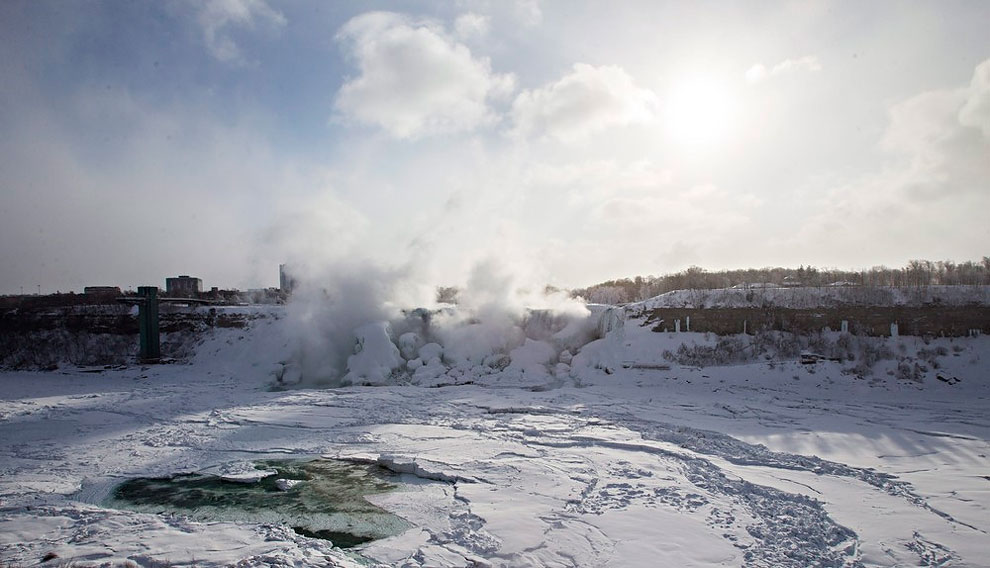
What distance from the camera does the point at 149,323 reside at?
22.1 metres

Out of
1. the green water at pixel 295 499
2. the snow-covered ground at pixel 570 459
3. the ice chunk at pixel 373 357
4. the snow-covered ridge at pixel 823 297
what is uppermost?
the snow-covered ridge at pixel 823 297

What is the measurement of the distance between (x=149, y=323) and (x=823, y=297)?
27.1m

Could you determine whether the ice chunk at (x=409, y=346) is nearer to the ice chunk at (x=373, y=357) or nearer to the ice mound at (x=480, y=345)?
the ice mound at (x=480, y=345)

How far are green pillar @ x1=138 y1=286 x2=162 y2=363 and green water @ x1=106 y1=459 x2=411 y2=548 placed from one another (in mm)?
15828

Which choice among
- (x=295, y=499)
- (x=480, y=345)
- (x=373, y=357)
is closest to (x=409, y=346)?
(x=373, y=357)

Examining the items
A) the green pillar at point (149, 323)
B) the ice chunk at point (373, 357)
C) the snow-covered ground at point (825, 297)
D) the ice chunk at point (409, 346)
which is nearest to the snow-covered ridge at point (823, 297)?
the snow-covered ground at point (825, 297)

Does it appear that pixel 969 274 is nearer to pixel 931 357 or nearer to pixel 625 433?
pixel 931 357

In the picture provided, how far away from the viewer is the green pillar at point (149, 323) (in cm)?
2184

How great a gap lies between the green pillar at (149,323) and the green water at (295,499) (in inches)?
623

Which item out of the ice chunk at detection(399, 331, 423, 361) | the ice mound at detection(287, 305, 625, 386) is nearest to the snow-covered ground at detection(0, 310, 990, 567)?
the ice mound at detection(287, 305, 625, 386)

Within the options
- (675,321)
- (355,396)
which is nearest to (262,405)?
(355,396)

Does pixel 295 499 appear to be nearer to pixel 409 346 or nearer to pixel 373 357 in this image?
pixel 373 357

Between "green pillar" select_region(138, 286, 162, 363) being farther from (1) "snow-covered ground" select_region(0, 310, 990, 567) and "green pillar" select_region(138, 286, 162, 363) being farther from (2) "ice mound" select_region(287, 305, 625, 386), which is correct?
(2) "ice mound" select_region(287, 305, 625, 386)

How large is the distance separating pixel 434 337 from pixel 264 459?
11572 mm
